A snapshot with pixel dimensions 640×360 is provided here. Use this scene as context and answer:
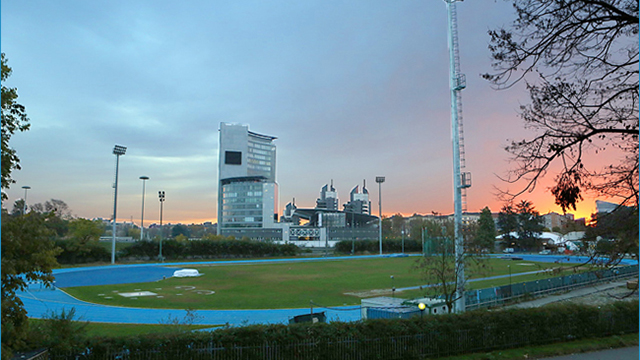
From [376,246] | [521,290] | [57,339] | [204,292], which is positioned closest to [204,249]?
[376,246]

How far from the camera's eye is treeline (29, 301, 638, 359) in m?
11.3

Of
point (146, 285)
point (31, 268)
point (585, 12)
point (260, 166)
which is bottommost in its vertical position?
point (146, 285)

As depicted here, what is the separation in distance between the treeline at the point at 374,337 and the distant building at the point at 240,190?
125264mm

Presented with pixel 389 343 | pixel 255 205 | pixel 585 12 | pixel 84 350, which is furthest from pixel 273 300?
pixel 255 205

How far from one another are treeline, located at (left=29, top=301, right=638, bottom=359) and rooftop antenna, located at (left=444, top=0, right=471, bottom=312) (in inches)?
177

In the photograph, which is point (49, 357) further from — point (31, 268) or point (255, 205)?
point (255, 205)

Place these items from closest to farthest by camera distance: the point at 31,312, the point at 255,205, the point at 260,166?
the point at 31,312
the point at 255,205
the point at 260,166

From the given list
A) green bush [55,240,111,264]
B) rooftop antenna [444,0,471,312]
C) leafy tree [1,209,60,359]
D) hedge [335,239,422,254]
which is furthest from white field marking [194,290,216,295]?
hedge [335,239,422,254]

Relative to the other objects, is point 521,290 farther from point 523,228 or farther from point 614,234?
point 523,228

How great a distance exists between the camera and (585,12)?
729 cm

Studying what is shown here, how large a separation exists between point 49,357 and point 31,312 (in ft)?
57.1

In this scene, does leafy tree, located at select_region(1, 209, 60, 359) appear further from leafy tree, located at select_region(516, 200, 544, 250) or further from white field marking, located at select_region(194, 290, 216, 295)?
leafy tree, located at select_region(516, 200, 544, 250)

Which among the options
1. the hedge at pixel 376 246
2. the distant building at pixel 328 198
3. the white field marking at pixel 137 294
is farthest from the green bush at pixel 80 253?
the distant building at pixel 328 198

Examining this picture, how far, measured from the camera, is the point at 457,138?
21828mm
